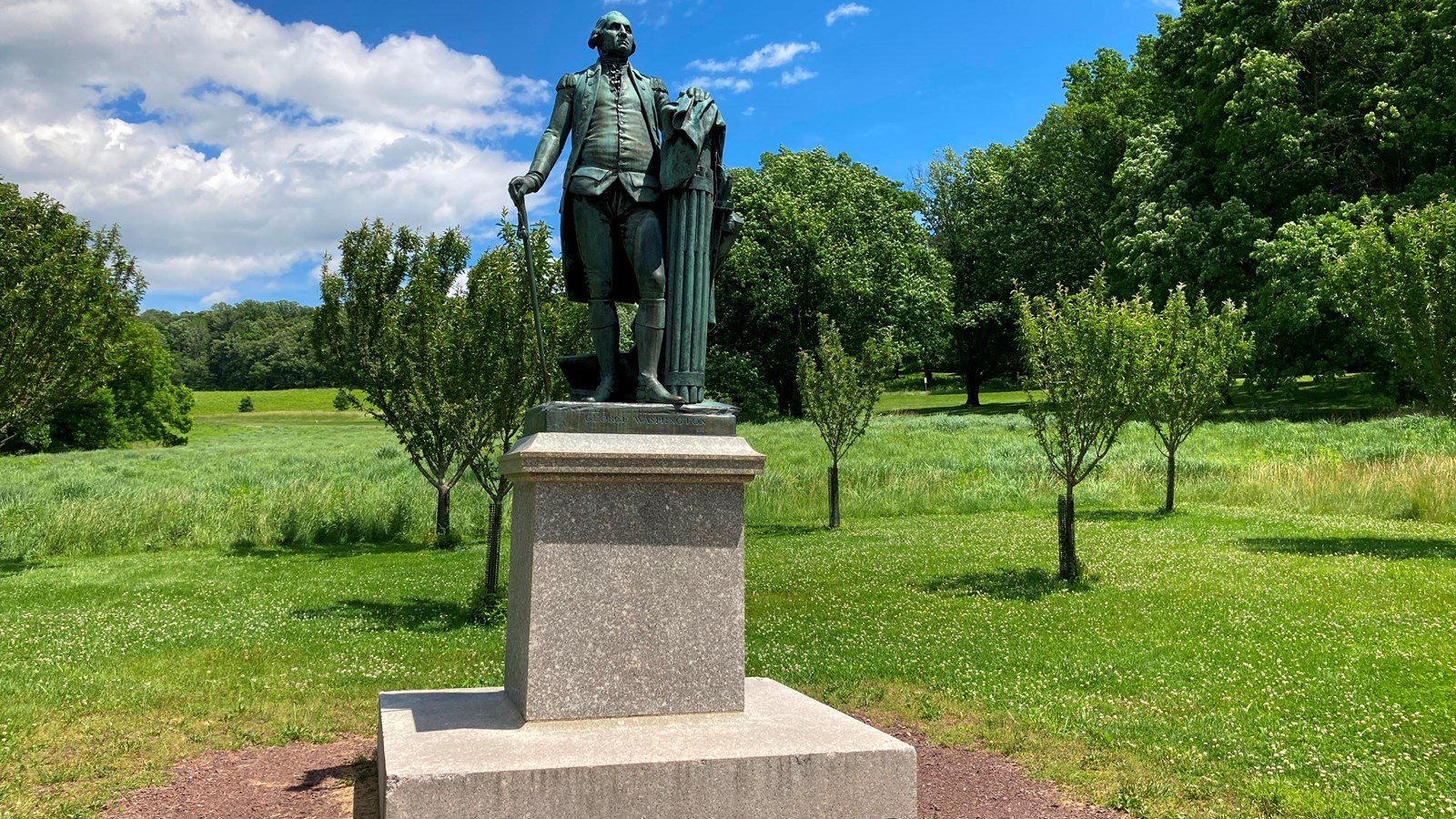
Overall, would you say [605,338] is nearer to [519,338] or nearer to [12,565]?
[519,338]

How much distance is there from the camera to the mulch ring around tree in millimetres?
5602

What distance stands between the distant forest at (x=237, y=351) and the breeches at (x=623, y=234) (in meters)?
82.8

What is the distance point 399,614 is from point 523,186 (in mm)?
7510

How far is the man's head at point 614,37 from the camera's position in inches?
235

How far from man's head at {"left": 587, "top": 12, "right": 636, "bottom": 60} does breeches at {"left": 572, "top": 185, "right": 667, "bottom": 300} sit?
2.95 feet

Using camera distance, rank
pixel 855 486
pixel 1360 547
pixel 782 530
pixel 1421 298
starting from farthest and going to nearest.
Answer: pixel 855 486 < pixel 782 530 < pixel 1360 547 < pixel 1421 298

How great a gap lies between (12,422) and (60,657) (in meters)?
8.36

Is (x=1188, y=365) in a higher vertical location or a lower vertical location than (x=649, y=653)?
higher

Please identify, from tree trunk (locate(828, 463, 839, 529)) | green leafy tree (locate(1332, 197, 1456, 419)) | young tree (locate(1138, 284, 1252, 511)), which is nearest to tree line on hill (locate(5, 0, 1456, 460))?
green leafy tree (locate(1332, 197, 1456, 419))

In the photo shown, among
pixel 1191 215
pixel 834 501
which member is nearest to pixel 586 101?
pixel 834 501

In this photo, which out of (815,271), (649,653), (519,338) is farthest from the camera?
(815,271)

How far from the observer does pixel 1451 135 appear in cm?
2717

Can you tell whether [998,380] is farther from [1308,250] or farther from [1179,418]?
[1179,418]

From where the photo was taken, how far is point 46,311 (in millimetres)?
15617
